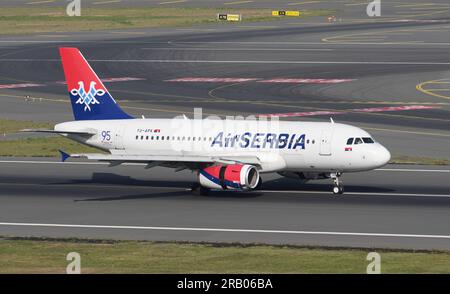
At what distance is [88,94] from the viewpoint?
68.6 metres

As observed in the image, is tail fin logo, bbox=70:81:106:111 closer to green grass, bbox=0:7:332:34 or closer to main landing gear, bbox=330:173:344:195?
main landing gear, bbox=330:173:344:195

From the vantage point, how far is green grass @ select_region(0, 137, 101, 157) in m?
79.9

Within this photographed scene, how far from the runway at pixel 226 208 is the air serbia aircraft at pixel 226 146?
1.52 meters

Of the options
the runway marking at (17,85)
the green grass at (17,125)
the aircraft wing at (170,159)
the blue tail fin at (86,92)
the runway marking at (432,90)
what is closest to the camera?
the aircraft wing at (170,159)

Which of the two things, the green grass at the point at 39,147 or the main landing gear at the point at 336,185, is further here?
the green grass at the point at 39,147

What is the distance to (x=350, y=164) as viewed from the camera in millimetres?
62000

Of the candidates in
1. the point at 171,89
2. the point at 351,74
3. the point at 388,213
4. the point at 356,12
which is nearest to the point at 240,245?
the point at 388,213

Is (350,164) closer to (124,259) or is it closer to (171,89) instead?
(124,259)

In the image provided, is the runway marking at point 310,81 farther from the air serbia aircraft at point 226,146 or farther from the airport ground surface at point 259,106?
the air serbia aircraft at point 226,146

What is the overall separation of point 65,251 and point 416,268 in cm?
1448

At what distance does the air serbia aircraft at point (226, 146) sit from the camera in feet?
202

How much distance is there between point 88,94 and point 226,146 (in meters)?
9.70

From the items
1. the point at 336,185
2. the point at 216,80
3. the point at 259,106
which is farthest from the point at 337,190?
the point at 216,80

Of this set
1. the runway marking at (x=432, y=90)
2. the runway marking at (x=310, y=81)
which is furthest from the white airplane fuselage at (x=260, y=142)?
the runway marking at (x=310, y=81)
